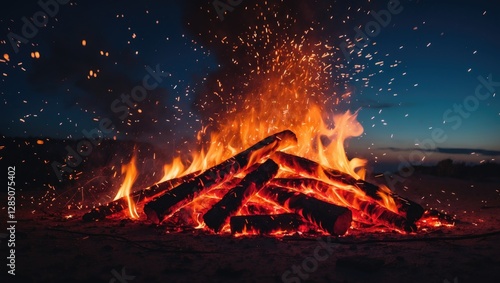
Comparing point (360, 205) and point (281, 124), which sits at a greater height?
point (281, 124)

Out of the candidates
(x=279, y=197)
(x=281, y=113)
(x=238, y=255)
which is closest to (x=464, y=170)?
(x=281, y=113)

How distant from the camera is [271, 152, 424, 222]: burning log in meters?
6.07

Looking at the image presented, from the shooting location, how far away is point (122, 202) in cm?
705

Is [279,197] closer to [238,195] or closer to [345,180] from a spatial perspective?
[238,195]

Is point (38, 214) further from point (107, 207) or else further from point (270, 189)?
point (270, 189)

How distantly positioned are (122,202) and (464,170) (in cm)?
1472

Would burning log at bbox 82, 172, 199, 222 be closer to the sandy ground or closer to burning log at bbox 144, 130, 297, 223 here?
the sandy ground

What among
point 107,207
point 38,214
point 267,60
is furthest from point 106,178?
point 267,60

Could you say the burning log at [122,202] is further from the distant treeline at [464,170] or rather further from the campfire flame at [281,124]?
the distant treeline at [464,170]

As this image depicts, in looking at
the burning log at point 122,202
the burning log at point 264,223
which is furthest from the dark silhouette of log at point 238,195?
the burning log at point 122,202

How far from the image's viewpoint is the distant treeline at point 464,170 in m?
14.8

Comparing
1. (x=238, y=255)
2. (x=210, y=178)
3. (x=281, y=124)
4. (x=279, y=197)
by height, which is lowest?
(x=238, y=255)

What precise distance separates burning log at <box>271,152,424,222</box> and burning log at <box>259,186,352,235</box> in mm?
702

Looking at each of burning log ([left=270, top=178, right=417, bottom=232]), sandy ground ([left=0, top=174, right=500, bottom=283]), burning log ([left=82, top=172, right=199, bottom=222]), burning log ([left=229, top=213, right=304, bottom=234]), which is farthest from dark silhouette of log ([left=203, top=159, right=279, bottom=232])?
burning log ([left=82, top=172, right=199, bottom=222])
